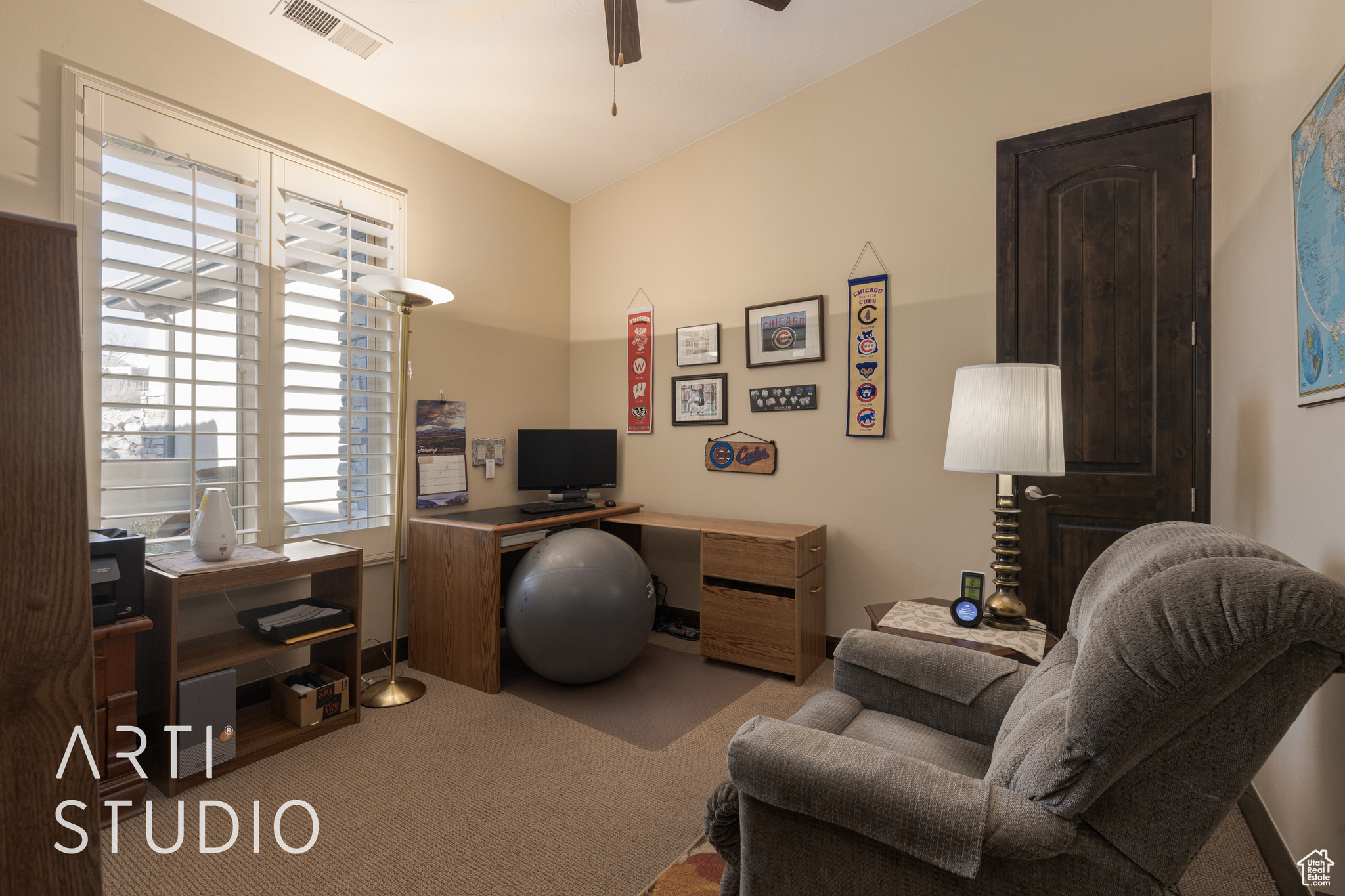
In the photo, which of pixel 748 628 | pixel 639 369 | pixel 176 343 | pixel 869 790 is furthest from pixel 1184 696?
pixel 639 369

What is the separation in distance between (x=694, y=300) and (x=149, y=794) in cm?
351

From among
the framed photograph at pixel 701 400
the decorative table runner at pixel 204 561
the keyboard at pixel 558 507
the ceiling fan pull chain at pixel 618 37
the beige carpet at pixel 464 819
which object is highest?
the ceiling fan pull chain at pixel 618 37

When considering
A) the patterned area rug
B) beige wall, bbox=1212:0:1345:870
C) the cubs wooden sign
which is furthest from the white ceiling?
the patterned area rug

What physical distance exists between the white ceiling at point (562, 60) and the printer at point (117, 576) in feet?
7.15

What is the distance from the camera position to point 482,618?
119 inches

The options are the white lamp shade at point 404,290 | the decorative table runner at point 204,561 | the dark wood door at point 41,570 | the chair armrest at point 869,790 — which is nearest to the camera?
the dark wood door at point 41,570

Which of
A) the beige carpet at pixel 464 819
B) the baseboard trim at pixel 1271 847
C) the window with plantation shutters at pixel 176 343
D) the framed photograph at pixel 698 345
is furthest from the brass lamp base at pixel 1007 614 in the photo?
the window with plantation shutters at pixel 176 343

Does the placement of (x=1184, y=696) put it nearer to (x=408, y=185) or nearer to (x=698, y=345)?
(x=698, y=345)

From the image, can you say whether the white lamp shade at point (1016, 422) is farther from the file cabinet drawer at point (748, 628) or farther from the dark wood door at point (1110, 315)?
the file cabinet drawer at point (748, 628)

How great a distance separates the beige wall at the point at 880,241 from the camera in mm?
Answer: 2811

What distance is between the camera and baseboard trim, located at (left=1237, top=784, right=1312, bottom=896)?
5.09 feet

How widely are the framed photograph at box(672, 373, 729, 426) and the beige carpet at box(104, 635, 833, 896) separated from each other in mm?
1802

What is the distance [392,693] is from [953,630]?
2581 millimetres

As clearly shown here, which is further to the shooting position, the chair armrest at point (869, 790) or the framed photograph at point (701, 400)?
the framed photograph at point (701, 400)
